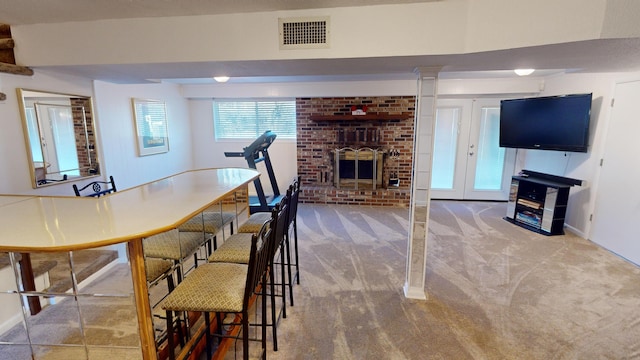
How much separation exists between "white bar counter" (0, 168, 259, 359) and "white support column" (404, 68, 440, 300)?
146cm

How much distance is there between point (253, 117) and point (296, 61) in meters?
3.74

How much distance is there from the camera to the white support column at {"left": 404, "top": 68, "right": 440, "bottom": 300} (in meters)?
2.29

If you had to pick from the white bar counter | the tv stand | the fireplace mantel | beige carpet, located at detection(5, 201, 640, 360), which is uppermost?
the fireplace mantel

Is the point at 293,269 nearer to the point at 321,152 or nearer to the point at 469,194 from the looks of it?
the point at 321,152

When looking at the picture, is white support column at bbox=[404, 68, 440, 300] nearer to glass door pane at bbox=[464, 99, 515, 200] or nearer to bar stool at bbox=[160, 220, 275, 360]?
bar stool at bbox=[160, 220, 275, 360]

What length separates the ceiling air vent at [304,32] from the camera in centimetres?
200

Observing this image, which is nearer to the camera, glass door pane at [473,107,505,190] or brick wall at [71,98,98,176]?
brick wall at [71,98,98,176]

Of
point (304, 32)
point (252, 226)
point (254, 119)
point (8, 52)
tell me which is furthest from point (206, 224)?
point (254, 119)

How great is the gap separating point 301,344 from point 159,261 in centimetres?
105

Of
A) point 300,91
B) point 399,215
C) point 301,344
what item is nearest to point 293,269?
point 301,344

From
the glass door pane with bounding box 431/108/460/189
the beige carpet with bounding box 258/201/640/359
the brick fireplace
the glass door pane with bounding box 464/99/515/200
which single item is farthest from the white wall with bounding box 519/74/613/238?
the brick fireplace

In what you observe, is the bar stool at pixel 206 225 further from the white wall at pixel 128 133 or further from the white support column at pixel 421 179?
the white wall at pixel 128 133

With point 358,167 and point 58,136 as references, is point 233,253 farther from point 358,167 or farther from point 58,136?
point 358,167

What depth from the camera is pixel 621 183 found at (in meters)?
3.22
